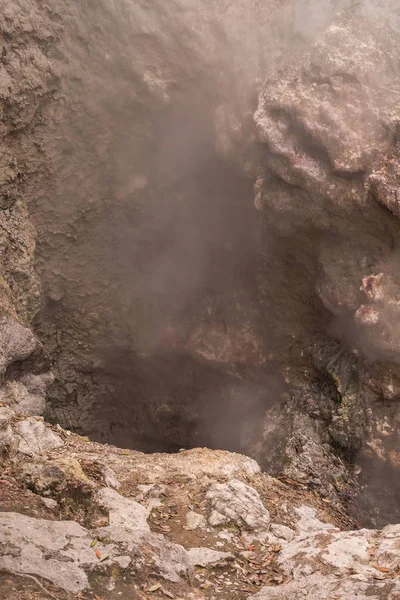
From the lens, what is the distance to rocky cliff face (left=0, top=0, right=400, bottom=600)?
13.0 ft

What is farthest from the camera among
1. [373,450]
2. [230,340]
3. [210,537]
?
[230,340]

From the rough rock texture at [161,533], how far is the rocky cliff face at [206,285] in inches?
0.8

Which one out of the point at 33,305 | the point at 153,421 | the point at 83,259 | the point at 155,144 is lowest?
the point at 153,421

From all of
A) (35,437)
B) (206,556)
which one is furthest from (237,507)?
(35,437)

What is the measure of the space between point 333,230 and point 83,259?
294 centimetres

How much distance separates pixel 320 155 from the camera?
5336mm

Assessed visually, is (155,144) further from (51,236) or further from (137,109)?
(51,236)

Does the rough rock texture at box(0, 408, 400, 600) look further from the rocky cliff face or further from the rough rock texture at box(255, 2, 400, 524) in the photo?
the rough rock texture at box(255, 2, 400, 524)

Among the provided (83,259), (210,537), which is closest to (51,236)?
(83,259)

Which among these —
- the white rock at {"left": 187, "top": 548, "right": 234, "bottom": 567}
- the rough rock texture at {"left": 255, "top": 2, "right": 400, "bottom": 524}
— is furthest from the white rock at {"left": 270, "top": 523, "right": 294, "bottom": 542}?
the rough rock texture at {"left": 255, "top": 2, "right": 400, "bottom": 524}

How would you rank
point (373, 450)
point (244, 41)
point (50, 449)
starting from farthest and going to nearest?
point (244, 41), point (373, 450), point (50, 449)

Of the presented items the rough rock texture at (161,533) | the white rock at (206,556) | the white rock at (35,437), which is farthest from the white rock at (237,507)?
the white rock at (35,437)

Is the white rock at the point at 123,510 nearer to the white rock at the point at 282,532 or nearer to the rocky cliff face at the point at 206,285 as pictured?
the rocky cliff face at the point at 206,285

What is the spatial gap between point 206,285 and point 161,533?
364 cm
